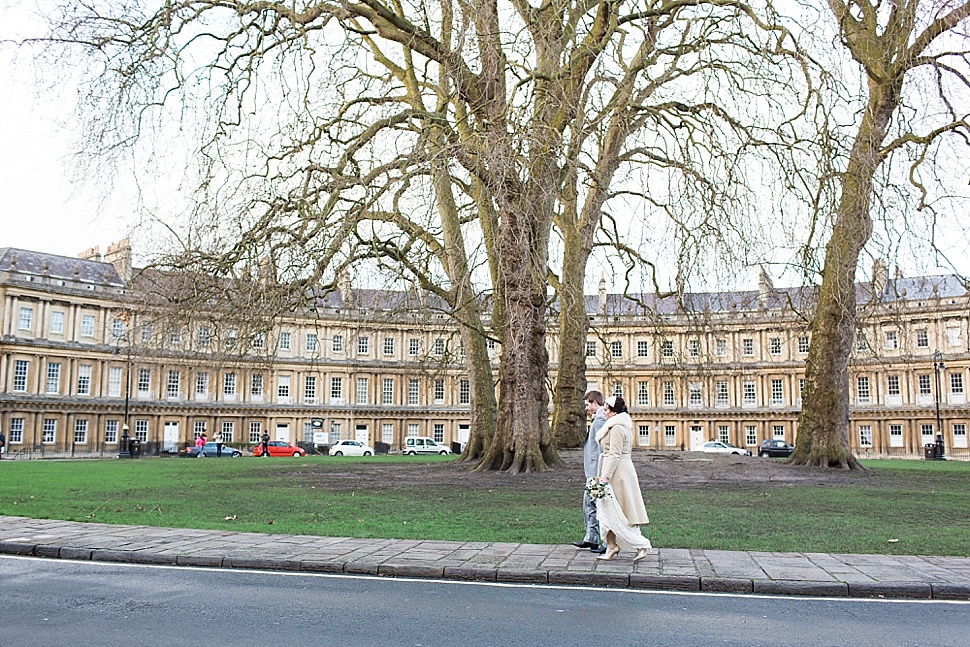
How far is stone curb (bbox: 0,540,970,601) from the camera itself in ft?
26.9

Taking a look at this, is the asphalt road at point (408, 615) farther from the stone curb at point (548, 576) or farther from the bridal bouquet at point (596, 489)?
the bridal bouquet at point (596, 489)

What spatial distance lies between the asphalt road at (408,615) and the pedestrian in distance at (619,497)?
1.25 m

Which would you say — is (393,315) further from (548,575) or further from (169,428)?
(169,428)

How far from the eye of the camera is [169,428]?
7394 cm

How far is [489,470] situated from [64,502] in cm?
989

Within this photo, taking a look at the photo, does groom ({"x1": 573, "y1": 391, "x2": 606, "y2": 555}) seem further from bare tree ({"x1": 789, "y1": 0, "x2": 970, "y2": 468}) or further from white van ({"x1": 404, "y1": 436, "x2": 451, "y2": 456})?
white van ({"x1": 404, "y1": 436, "x2": 451, "y2": 456})

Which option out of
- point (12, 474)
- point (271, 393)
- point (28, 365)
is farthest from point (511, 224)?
point (271, 393)

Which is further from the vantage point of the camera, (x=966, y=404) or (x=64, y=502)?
(x=966, y=404)

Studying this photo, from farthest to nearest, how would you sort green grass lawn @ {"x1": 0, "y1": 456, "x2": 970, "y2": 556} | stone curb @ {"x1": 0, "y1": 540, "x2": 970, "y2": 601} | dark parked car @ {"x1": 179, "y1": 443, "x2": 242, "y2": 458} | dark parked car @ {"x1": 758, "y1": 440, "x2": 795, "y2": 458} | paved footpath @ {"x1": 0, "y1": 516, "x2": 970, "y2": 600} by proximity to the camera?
dark parked car @ {"x1": 758, "y1": 440, "x2": 795, "y2": 458} → dark parked car @ {"x1": 179, "y1": 443, "x2": 242, "y2": 458} → green grass lawn @ {"x1": 0, "y1": 456, "x2": 970, "y2": 556} → paved footpath @ {"x1": 0, "y1": 516, "x2": 970, "y2": 600} → stone curb @ {"x1": 0, "y1": 540, "x2": 970, "y2": 601}

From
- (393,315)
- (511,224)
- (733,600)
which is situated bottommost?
(733,600)

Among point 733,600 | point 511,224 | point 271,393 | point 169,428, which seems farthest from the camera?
point 271,393

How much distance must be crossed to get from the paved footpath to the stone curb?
10 mm

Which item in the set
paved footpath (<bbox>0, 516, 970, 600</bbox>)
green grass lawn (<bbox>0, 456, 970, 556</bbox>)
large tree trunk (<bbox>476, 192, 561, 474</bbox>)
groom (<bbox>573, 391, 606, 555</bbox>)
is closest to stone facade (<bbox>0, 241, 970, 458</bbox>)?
large tree trunk (<bbox>476, 192, 561, 474</bbox>)

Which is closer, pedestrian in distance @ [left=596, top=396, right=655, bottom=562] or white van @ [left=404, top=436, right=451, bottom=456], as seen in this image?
pedestrian in distance @ [left=596, top=396, right=655, bottom=562]
